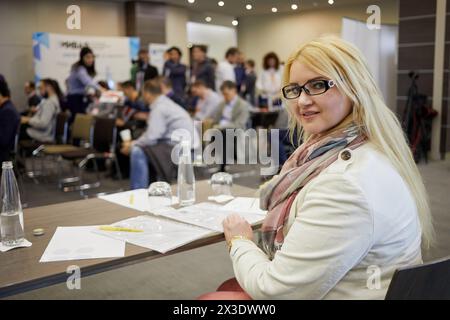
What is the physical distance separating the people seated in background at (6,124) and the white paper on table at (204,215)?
8.70 ft

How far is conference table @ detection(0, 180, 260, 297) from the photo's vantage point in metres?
1.21

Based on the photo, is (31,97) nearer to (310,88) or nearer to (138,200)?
(138,200)

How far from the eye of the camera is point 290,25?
626cm

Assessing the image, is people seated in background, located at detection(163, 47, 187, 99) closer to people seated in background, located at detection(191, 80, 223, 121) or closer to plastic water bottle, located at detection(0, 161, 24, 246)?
people seated in background, located at detection(191, 80, 223, 121)

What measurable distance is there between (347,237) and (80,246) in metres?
0.84

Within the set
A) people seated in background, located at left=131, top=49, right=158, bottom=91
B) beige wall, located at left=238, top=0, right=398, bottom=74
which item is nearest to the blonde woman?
beige wall, located at left=238, top=0, right=398, bottom=74

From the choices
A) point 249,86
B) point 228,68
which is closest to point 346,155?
point 228,68

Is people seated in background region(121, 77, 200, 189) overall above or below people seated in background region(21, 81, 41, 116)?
below

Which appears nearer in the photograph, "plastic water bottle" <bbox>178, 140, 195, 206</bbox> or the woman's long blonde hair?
the woman's long blonde hair

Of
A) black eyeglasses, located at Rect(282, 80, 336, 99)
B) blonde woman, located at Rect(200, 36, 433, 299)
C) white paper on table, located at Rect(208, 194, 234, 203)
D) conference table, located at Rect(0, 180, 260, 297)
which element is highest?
black eyeglasses, located at Rect(282, 80, 336, 99)

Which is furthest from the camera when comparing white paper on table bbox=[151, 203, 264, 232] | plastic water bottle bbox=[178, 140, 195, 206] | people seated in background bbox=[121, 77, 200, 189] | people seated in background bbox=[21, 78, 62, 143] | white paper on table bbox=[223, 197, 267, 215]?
people seated in background bbox=[21, 78, 62, 143]

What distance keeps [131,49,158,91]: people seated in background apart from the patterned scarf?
6846 mm
